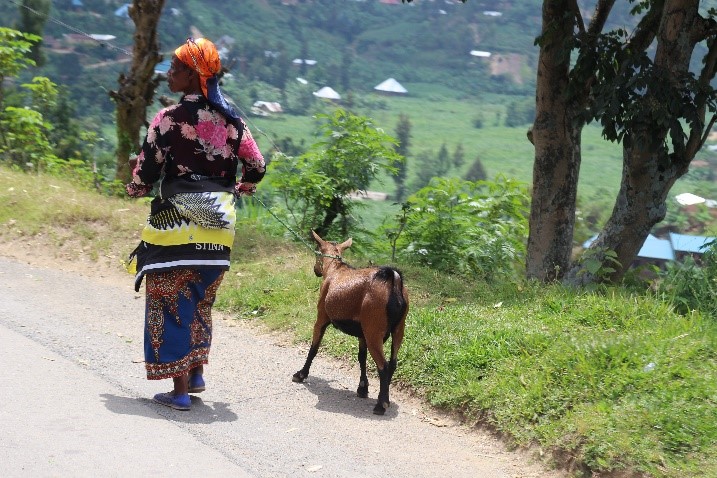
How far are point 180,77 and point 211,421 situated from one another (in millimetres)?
2019

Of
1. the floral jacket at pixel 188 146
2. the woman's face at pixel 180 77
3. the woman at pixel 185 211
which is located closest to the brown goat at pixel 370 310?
the woman at pixel 185 211

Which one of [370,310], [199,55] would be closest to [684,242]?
[370,310]

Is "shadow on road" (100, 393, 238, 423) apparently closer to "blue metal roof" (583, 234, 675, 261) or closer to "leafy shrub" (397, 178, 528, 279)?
"leafy shrub" (397, 178, 528, 279)

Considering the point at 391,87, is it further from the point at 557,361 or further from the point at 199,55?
the point at 199,55

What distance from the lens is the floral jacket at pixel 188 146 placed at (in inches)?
204

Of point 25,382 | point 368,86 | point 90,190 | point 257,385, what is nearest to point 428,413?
point 257,385

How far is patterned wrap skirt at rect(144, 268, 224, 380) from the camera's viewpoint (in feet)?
17.2

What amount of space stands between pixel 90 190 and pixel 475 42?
38.8 m

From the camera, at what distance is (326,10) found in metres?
47.8

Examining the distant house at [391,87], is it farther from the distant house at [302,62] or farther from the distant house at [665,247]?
the distant house at [665,247]

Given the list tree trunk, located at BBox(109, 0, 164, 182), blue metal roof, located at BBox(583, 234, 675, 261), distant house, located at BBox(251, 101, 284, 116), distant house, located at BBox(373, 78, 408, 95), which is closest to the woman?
tree trunk, located at BBox(109, 0, 164, 182)

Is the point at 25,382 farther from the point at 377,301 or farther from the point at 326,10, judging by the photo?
the point at 326,10

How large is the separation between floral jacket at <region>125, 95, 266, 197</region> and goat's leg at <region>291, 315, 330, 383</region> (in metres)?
1.22

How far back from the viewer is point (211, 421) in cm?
522
